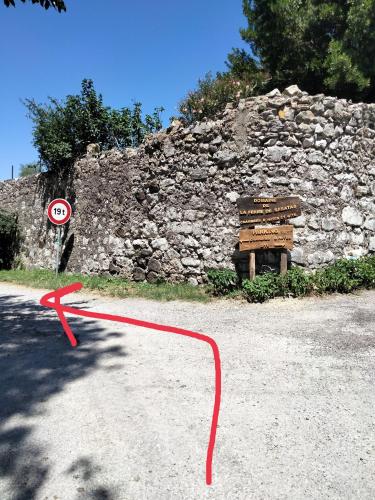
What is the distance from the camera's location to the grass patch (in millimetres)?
8305

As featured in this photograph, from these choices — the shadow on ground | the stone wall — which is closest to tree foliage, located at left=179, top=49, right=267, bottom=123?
the stone wall

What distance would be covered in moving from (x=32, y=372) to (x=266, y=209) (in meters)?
5.46

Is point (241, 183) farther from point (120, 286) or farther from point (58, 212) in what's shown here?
point (58, 212)

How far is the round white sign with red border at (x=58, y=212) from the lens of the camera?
9.70 metres

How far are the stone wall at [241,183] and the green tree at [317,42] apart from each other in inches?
248

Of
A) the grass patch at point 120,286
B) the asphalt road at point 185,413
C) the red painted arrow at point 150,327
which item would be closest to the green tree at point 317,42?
the grass patch at point 120,286

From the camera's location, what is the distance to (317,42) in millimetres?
15523

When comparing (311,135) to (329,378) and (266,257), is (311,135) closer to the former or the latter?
(266,257)

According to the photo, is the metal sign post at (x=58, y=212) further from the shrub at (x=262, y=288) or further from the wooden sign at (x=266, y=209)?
the shrub at (x=262, y=288)

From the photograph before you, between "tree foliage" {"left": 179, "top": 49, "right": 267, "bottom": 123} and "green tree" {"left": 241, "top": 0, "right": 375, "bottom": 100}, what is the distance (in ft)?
2.27

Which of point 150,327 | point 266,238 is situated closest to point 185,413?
point 150,327

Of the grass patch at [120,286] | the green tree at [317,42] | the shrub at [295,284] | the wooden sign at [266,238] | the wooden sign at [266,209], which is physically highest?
the green tree at [317,42]

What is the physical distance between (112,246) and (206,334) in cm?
611

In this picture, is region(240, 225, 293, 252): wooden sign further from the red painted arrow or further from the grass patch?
the red painted arrow
